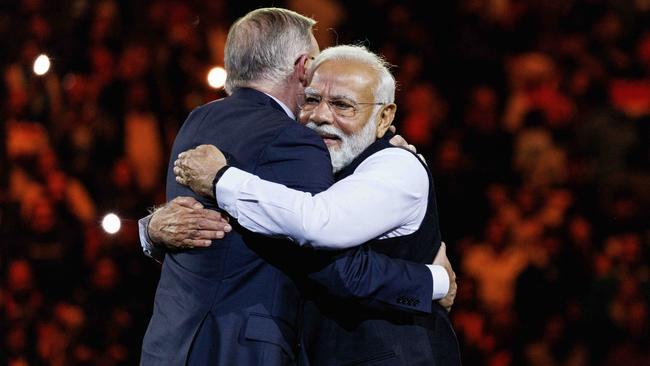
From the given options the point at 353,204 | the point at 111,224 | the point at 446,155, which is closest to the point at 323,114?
the point at 353,204

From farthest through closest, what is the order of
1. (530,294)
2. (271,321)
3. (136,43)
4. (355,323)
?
(136,43)
(530,294)
(355,323)
(271,321)

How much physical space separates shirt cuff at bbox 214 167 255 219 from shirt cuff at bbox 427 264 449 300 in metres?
0.56

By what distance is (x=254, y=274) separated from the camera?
7.77 ft

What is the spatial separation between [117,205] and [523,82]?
2.21 metres

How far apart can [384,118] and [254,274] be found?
609mm

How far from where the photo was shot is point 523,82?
5461 millimetres

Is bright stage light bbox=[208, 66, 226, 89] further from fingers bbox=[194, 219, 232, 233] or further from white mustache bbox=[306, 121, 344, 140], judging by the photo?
fingers bbox=[194, 219, 232, 233]

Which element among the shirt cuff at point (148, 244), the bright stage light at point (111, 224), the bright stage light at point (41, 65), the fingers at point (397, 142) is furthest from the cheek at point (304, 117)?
the bright stage light at point (41, 65)

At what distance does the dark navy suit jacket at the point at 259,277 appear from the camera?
7.69 feet

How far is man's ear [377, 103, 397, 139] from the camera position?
8.88ft

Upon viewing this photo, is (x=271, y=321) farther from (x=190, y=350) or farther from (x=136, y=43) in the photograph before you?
(x=136, y=43)

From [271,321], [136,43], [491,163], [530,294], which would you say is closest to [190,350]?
[271,321]

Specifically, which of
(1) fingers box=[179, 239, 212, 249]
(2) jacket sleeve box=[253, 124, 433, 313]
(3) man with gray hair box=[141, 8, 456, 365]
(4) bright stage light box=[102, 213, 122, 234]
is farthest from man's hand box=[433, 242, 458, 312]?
(4) bright stage light box=[102, 213, 122, 234]

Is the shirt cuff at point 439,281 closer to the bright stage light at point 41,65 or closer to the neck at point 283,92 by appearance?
the neck at point 283,92
